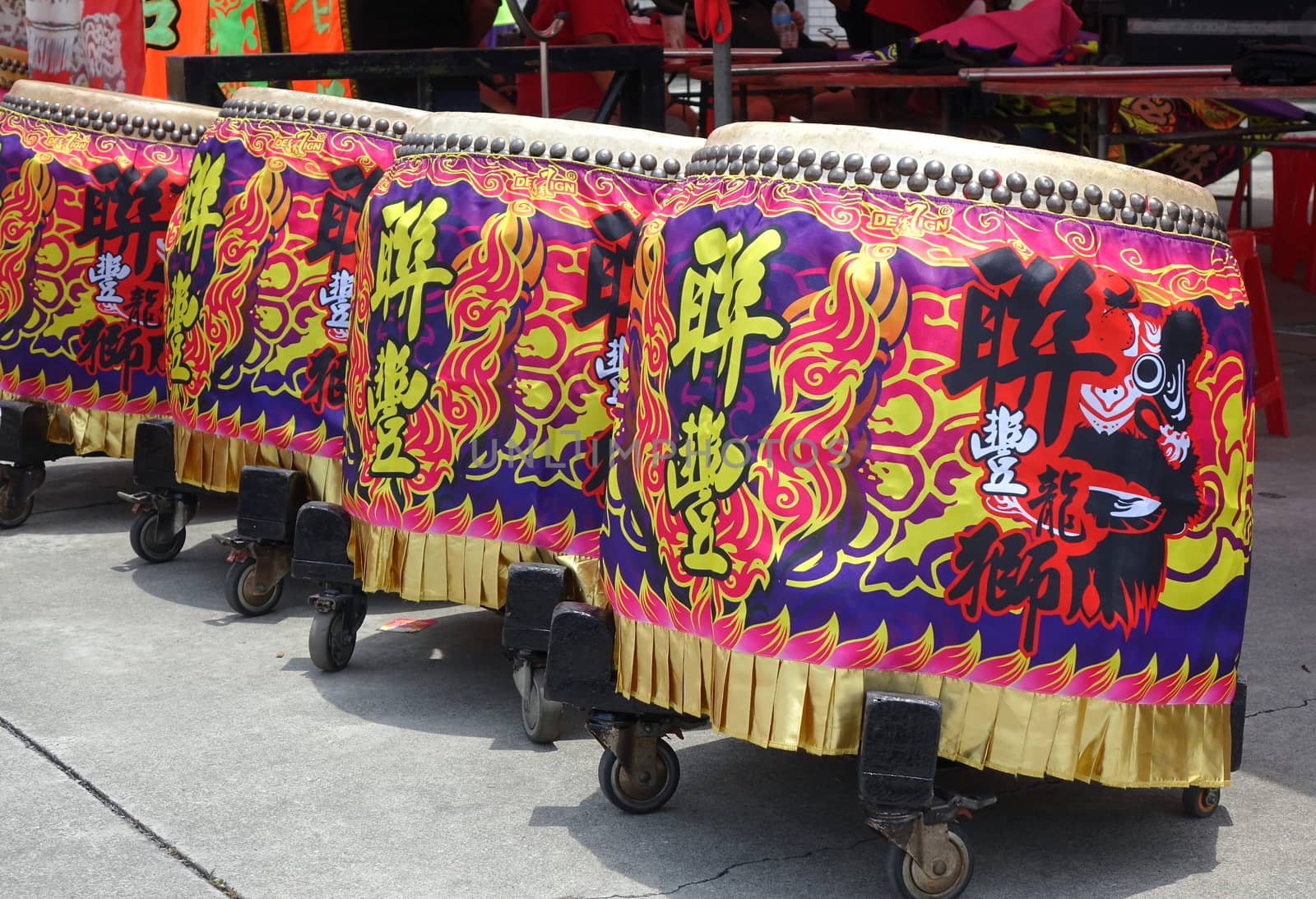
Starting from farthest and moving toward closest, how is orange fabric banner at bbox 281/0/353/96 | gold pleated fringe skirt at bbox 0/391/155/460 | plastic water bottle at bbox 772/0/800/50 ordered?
1. plastic water bottle at bbox 772/0/800/50
2. orange fabric banner at bbox 281/0/353/96
3. gold pleated fringe skirt at bbox 0/391/155/460

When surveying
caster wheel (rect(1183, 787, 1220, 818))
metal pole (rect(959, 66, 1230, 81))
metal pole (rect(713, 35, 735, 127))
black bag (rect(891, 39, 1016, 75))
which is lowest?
caster wheel (rect(1183, 787, 1220, 818))

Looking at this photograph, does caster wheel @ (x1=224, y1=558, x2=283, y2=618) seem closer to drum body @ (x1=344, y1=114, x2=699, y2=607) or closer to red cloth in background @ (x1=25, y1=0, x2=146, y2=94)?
drum body @ (x1=344, y1=114, x2=699, y2=607)

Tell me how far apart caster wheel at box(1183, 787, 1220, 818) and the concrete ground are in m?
0.02

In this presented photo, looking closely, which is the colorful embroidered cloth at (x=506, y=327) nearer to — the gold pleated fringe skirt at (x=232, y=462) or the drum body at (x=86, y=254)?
the gold pleated fringe skirt at (x=232, y=462)

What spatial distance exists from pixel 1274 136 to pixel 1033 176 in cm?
466

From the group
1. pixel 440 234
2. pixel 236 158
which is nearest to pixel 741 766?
pixel 440 234

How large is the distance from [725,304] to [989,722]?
0.71 metres

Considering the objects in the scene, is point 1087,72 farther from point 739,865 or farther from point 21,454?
point 739,865

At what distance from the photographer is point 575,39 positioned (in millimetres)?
7141

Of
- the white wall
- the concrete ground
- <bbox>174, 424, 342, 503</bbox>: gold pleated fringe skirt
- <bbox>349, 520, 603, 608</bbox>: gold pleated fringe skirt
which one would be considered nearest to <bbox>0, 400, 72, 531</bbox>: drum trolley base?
<bbox>174, 424, 342, 503</bbox>: gold pleated fringe skirt

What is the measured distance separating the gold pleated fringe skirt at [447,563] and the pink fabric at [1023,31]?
4.17 metres

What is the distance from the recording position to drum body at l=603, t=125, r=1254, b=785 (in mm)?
2232

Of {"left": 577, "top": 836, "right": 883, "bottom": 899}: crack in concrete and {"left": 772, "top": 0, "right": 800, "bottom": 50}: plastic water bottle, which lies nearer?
{"left": 577, "top": 836, "right": 883, "bottom": 899}: crack in concrete

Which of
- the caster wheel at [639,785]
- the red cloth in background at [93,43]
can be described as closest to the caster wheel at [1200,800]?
the caster wheel at [639,785]
